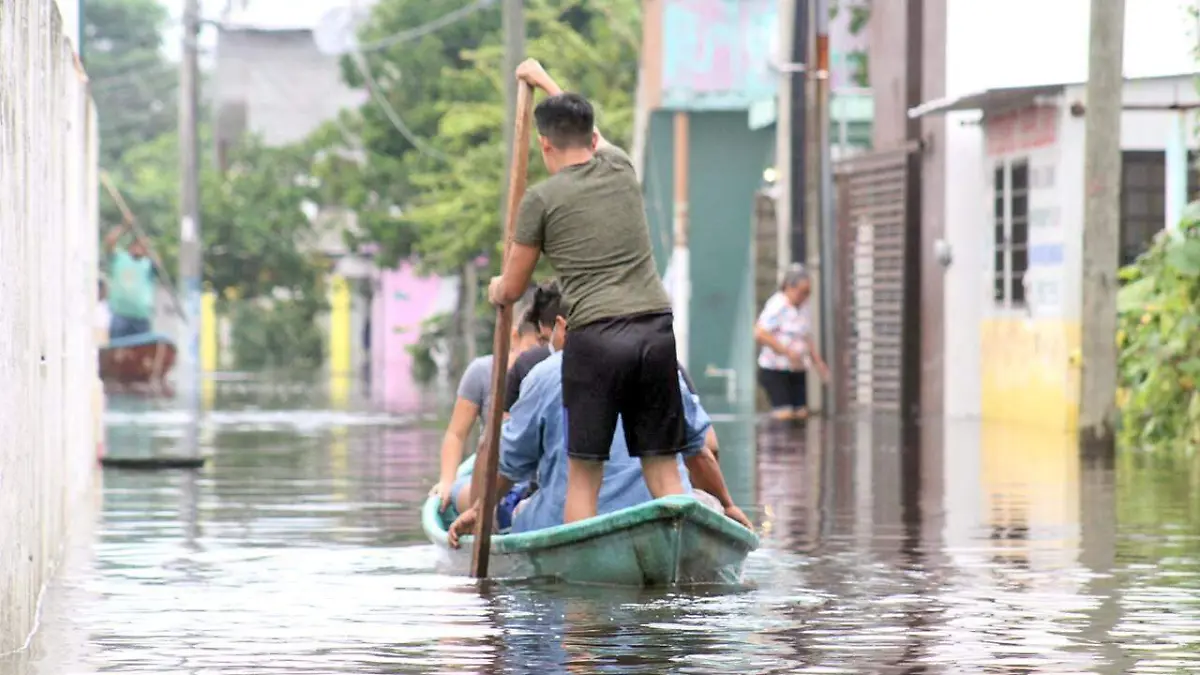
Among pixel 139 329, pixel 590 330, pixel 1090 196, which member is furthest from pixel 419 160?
pixel 590 330

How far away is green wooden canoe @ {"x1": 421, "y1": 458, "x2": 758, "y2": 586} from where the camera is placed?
37.2 feet

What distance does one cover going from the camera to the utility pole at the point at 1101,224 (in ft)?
73.3

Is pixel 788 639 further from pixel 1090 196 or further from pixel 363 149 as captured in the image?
pixel 363 149

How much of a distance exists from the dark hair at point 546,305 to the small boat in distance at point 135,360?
35.9m

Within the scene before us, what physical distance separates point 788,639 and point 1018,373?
19.4 m

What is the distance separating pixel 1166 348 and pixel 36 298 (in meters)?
14.0

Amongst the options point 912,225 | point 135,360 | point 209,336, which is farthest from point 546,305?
point 209,336

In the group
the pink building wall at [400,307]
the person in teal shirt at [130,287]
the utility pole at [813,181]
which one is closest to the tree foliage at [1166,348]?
the utility pole at [813,181]

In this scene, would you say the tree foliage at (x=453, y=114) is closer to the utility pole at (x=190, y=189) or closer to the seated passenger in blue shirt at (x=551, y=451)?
the utility pole at (x=190, y=189)

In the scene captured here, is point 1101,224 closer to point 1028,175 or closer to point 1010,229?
point 1028,175

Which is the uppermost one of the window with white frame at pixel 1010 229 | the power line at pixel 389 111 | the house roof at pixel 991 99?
the power line at pixel 389 111

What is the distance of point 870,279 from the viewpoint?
110 feet

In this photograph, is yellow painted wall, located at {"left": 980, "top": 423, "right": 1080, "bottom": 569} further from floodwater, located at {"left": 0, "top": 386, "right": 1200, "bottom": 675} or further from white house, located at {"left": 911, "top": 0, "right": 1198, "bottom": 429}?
white house, located at {"left": 911, "top": 0, "right": 1198, "bottom": 429}

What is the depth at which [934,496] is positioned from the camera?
59.2 ft
